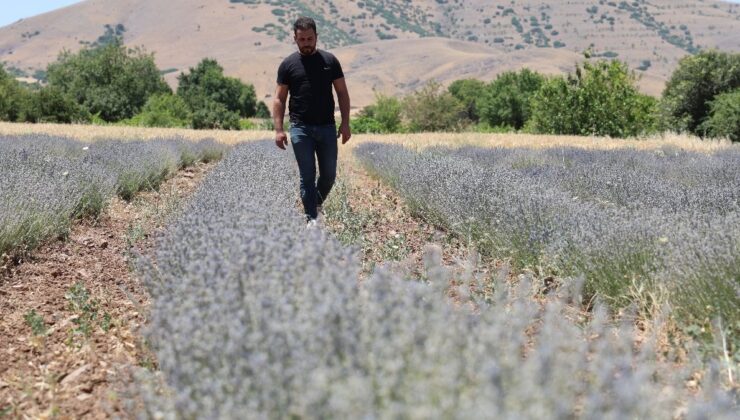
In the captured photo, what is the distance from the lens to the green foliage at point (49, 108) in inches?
1330

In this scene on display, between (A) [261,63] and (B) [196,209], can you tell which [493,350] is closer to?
(B) [196,209]

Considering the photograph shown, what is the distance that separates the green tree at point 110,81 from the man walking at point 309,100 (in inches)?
1652

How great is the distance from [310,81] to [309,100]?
0.14m

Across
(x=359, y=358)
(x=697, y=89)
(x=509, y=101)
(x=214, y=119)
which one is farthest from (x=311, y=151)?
(x=509, y=101)

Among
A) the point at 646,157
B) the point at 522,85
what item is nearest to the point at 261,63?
the point at 522,85

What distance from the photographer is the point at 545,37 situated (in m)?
167

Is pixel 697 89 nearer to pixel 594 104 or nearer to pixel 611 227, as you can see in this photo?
pixel 594 104

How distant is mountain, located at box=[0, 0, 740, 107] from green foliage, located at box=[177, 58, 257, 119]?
149ft

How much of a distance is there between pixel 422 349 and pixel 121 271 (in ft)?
12.3

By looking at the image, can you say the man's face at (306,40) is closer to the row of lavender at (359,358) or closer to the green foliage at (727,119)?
the row of lavender at (359,358)

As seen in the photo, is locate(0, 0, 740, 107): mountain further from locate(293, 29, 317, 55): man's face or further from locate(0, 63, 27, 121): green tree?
locate(293, 29, 317, 55): man's face

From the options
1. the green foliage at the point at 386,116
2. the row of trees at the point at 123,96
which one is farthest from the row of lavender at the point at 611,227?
the green foliage at the point at 386,116

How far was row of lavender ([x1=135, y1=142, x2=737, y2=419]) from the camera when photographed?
1.43 meters

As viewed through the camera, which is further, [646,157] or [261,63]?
[261,63]
